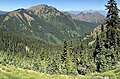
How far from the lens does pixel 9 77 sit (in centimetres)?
2266

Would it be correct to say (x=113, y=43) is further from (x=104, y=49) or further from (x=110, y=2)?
(x=110, y=2)

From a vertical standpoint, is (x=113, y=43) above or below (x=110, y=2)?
below

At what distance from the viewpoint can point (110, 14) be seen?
2699 inches

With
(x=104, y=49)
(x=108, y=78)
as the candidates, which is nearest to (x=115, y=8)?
(x=104, y=49)

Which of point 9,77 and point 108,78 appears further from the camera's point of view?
point 108,78

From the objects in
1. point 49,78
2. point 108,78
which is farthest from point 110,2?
point 49,78

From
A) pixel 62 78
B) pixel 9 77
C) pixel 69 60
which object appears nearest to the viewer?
pixel 9 77

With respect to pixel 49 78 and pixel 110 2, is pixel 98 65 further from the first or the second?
pixel 49 78

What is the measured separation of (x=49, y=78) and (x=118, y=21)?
44.8m

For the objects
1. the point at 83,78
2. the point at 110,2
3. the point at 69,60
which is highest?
the point at 110,2

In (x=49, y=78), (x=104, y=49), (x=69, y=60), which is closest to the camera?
(x=49, y=78)

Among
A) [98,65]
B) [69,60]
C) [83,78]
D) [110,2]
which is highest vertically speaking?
[110,2]

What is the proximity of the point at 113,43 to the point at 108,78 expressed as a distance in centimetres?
3731

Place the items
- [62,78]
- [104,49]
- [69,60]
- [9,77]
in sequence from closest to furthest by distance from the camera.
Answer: [9,77] < [62,78] < [104,49] < [69,60]
